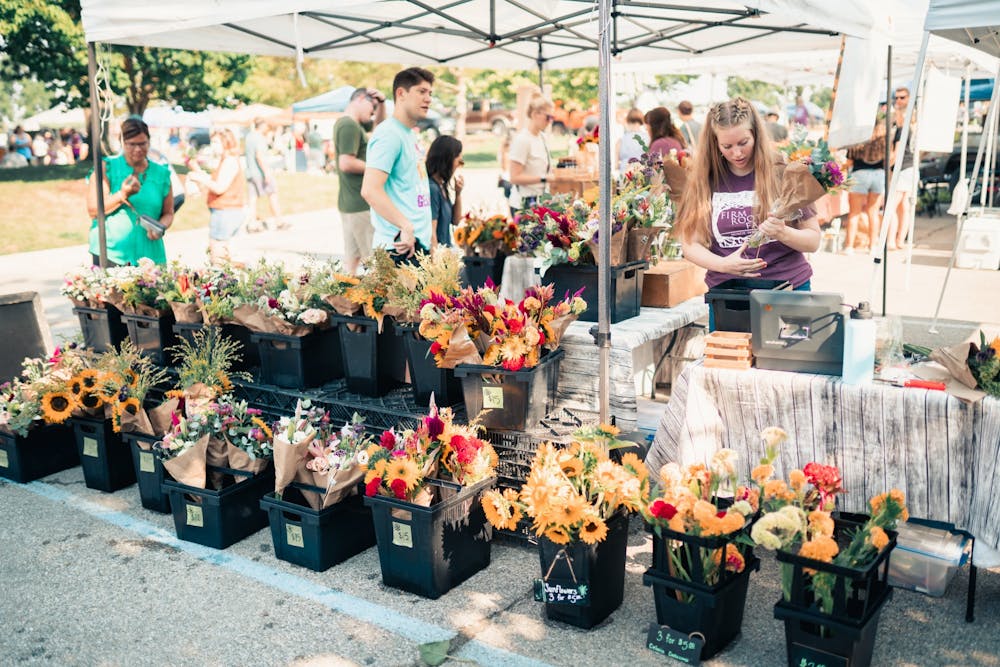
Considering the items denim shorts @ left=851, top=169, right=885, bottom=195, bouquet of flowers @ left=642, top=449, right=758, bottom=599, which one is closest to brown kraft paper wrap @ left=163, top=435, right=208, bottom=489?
bouquet of flowers @ left=642, top=449, right=758, bottom=599

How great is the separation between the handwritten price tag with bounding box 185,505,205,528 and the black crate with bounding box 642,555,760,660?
1979mm

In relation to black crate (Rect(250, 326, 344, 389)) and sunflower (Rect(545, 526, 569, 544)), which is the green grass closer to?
black crate (Rect(250, 326, 344, 389))

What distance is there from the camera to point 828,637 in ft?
8.52

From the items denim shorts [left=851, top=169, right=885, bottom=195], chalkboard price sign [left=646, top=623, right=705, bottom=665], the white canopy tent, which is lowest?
chalkboard price sign [left=646, top=623, right=705, bottom=665]

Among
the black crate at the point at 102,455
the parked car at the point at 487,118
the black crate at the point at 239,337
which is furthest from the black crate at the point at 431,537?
the parked car at the point at 487,118

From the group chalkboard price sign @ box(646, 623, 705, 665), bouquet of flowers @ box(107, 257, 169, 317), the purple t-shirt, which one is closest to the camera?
chalkboard price sign @ box(646, 623, 705, 665)

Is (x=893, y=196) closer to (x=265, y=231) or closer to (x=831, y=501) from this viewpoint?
(x=831, y=501)

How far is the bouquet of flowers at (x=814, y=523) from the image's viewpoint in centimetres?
256

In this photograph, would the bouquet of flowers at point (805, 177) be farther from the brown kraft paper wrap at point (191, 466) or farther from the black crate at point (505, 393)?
the brown kraft paper wrap at point (191, 466)

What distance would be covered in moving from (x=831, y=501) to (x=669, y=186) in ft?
5.59

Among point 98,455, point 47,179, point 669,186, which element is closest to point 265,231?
point 47,179

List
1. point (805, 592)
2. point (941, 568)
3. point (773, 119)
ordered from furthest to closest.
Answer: point (773, 119) → point (941, 568) → point (805, 592)

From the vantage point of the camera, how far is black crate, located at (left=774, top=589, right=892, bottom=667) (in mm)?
2541

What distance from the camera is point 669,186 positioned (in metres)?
3.93
